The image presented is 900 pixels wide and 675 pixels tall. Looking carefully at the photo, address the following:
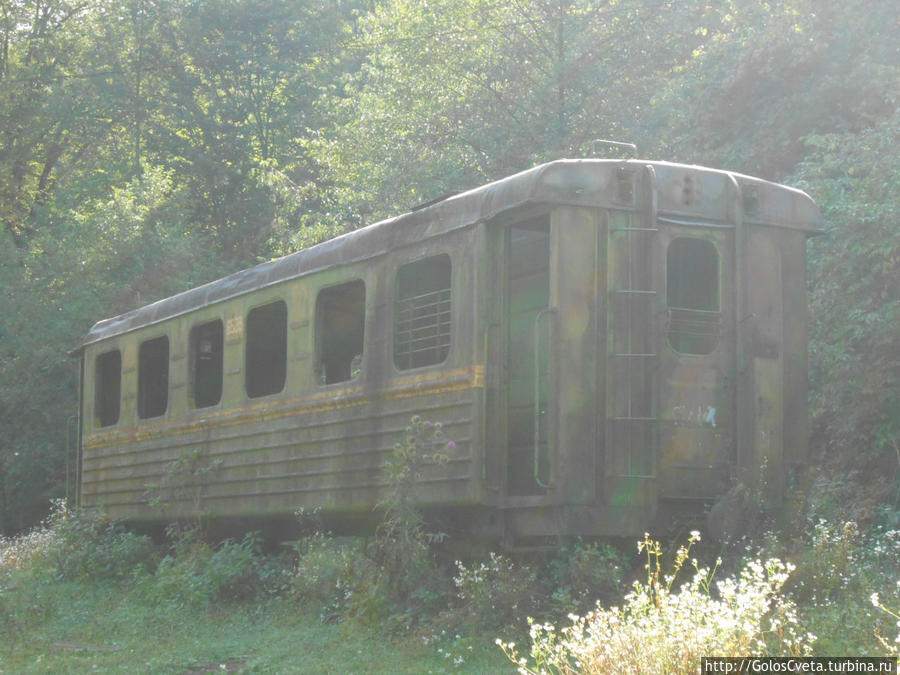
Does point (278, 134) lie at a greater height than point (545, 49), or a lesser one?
greater

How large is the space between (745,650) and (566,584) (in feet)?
10.1

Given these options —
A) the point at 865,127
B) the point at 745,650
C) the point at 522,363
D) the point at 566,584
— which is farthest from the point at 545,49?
the point at 745,650

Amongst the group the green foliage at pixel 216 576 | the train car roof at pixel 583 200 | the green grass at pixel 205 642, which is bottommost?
the green grass at pixel 205 642

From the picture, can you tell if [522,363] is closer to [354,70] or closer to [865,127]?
[865,127]

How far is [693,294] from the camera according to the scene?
368 inches

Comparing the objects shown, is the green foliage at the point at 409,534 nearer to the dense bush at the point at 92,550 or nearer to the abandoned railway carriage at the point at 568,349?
the abandoned railway carriage at the point at 568,349

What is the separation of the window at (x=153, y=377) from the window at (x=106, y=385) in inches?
42.8

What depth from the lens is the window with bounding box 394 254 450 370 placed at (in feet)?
31.2

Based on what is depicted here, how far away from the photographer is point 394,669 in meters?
7.57

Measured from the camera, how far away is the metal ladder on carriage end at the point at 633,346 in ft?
27.7

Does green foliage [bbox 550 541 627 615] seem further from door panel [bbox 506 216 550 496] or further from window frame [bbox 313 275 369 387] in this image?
window frame [bbox 313 275 369 387]

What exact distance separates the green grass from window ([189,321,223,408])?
215 cm

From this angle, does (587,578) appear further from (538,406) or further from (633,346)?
(633,346)

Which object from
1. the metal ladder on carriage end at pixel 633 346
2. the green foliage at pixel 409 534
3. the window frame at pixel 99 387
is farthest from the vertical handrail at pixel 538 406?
the window frame at pixel 99 387
